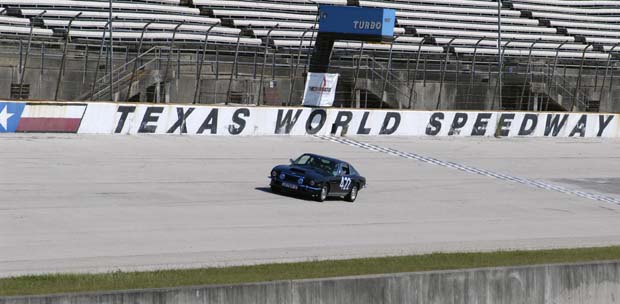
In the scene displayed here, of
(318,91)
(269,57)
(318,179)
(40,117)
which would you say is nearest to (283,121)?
(318,91)

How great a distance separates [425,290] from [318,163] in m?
12.0

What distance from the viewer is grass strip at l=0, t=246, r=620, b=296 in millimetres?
14461

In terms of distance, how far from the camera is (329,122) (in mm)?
39281

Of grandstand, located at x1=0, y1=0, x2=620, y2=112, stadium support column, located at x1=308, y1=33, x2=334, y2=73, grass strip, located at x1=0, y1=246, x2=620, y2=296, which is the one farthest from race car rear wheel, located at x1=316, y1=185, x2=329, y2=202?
stadium support column, located at x1=308, y1=33, x2=334, y2=73

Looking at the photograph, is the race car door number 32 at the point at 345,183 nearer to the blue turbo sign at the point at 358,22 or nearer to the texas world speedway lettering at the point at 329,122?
the texas world speedway lettering at the point at 329,122

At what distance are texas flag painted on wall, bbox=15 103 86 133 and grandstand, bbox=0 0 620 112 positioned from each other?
2.04m

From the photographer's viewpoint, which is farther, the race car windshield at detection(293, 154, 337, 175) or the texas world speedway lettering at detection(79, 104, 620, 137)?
the texas world speedway lettering at detection(79, 104, 620, 137)

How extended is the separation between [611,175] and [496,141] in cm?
613

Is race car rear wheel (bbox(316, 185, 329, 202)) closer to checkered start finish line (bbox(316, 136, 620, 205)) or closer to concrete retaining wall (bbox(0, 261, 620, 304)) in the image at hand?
checkered start finish line (bbox(316, 136, 620, 205))

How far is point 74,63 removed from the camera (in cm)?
3822

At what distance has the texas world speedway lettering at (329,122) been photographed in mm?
34250

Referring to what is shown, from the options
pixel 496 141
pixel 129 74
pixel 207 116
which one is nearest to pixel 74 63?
pixel 129 74

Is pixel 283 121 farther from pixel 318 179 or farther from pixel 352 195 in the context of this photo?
pixel 318 179

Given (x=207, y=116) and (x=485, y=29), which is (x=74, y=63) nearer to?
(x=207, y=116)
